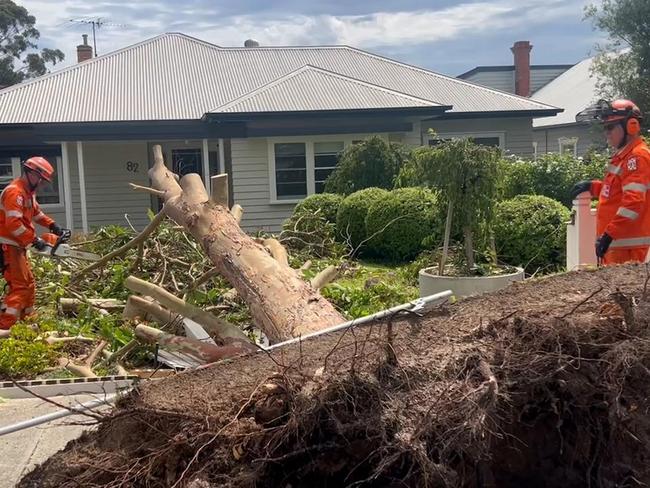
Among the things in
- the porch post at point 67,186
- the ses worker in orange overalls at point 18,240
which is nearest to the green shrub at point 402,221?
the ses worker in orange overalls at point 18,240

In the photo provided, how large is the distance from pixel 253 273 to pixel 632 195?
10.3 ft

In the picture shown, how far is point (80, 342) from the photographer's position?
7109 mm

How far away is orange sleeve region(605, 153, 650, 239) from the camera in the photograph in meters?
5.75

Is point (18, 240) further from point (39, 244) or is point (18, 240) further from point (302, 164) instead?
point (302, 164)

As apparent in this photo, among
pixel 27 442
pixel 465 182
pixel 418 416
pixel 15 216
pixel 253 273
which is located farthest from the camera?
pixel 465 182

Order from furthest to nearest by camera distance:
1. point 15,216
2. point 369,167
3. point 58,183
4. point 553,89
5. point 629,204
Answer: point 553,89 < point 58,183 < point 369,167 < point 15,216 < point 629,204

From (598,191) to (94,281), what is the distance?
6.04 metres

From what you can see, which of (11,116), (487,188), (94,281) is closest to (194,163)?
(11,116)

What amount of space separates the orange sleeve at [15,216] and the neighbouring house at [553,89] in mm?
20008

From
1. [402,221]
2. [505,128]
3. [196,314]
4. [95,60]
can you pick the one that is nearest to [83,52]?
[95,60]

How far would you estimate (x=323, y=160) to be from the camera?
60.5 feet

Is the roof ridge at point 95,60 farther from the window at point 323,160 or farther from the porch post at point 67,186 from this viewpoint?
the window at point 323,160

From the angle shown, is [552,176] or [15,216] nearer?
[15,216]

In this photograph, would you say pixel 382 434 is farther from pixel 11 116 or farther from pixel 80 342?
pixel 11 116
